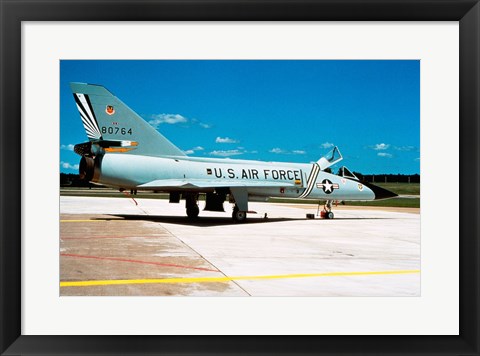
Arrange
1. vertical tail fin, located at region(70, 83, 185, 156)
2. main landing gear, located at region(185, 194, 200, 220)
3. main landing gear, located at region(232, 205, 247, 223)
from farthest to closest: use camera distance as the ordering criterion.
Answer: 1. main landing gear, located at region(185, 194, 200, 220)
2. main landing gear, located at region(232, 205, 247, 223)
3. vertical tail fin, located at region(70, 83, 185, 156)

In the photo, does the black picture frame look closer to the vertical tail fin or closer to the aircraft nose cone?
the vertical tail fin

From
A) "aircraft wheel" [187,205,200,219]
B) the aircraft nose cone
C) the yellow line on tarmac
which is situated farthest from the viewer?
the aircraft nose cone

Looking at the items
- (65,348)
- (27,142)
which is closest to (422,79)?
(27,142)

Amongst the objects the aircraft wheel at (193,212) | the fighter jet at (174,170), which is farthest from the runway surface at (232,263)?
the aircraft wheel at (193,212)

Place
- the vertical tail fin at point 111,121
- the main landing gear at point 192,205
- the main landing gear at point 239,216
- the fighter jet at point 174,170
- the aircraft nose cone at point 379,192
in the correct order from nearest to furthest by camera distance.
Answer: the vertical tail fin at point 111,121
the fighter jet at point 174,170
the main landing gear at point 239,216
the main landing gear at point 192,205
the aircraft nose cone at point 379,192

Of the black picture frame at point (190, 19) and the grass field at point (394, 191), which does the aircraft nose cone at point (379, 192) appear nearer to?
the grass field at point (394, 191)

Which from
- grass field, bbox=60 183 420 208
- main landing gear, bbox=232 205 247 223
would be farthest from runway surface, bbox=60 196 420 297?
main landing gear, bbox=232 205 247 223

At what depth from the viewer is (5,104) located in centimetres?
475

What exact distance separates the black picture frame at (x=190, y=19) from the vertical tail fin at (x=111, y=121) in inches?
347

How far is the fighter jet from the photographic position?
46.1 feet

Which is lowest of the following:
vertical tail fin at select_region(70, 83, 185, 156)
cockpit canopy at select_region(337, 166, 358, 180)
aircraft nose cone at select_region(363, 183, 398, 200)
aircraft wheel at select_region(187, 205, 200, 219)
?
aircraft wheel at select_region(187, 205, 200, 219)

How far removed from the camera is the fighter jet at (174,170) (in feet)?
46.1

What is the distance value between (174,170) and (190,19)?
36.8ft

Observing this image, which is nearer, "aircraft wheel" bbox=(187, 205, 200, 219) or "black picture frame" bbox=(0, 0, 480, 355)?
"black picture frame" bbox=(0, 0, 480, 355)
